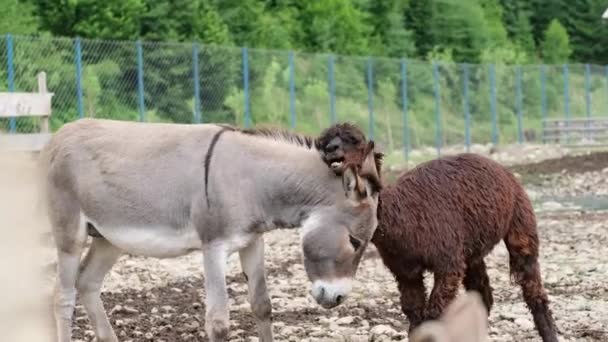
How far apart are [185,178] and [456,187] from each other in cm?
190

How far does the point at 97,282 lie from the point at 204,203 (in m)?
1.42

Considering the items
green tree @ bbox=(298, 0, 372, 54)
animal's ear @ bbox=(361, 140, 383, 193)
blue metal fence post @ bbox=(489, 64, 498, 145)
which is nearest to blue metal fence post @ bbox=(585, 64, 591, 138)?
blue metal fence post @ bbox=(489, 64, 498, 145)

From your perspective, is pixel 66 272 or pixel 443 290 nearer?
pixel 443 290

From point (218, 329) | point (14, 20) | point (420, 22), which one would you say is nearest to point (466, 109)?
point (14, 20)

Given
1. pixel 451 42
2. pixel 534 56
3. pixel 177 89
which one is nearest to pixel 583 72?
pixel 451 42

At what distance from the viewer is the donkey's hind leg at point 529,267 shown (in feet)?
30.1

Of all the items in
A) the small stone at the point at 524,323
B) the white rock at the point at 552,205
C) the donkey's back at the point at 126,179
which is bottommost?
the white rock at the point at 552,205

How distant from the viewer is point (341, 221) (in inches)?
325

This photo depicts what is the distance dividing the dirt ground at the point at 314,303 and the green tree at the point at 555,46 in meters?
58.6

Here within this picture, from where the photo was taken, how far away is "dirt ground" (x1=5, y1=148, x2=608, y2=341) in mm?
10041

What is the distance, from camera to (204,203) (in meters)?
8.50

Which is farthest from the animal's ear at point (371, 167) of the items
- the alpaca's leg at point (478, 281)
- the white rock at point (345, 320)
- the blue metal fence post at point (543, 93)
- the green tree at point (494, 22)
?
the green tree at point (494, 22)

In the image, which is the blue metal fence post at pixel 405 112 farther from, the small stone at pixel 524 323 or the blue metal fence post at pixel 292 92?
the small stone at pixel 524 323

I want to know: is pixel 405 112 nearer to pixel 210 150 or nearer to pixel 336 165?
pixel 210 150
